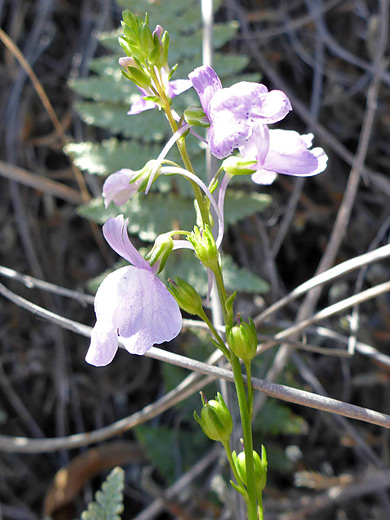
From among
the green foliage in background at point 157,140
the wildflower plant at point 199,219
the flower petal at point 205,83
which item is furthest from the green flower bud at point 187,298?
the green foliage in background at point 157,140

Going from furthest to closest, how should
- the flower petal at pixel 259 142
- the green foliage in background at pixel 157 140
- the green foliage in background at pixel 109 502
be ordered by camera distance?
the green foliage in background at pixel 157 140 → the green foliage in background at pixel 109 502 → the flower petal at pixel 259 142

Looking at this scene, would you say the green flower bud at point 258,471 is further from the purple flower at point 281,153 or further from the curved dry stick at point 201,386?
the purple flower at point 281,153

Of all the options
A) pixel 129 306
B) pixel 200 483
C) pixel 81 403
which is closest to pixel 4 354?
pixel 81 403

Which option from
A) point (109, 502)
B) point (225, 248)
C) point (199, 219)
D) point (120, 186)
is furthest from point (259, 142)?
point (225, 248)

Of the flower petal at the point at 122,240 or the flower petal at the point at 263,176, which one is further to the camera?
the flower petal at the point at 263,176

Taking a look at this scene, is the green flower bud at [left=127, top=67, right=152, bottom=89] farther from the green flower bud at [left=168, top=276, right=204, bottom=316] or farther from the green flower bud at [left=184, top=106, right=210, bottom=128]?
the green flower bud at [left=168, top=276, right=204, bottom=316]

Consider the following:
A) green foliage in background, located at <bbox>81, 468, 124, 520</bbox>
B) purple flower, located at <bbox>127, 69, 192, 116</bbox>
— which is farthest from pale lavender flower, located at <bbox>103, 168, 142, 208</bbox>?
green foliage in background, located at <bbox>81, 468, 124, 520</bbox>

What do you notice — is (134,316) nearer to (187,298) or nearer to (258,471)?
(187,298)
